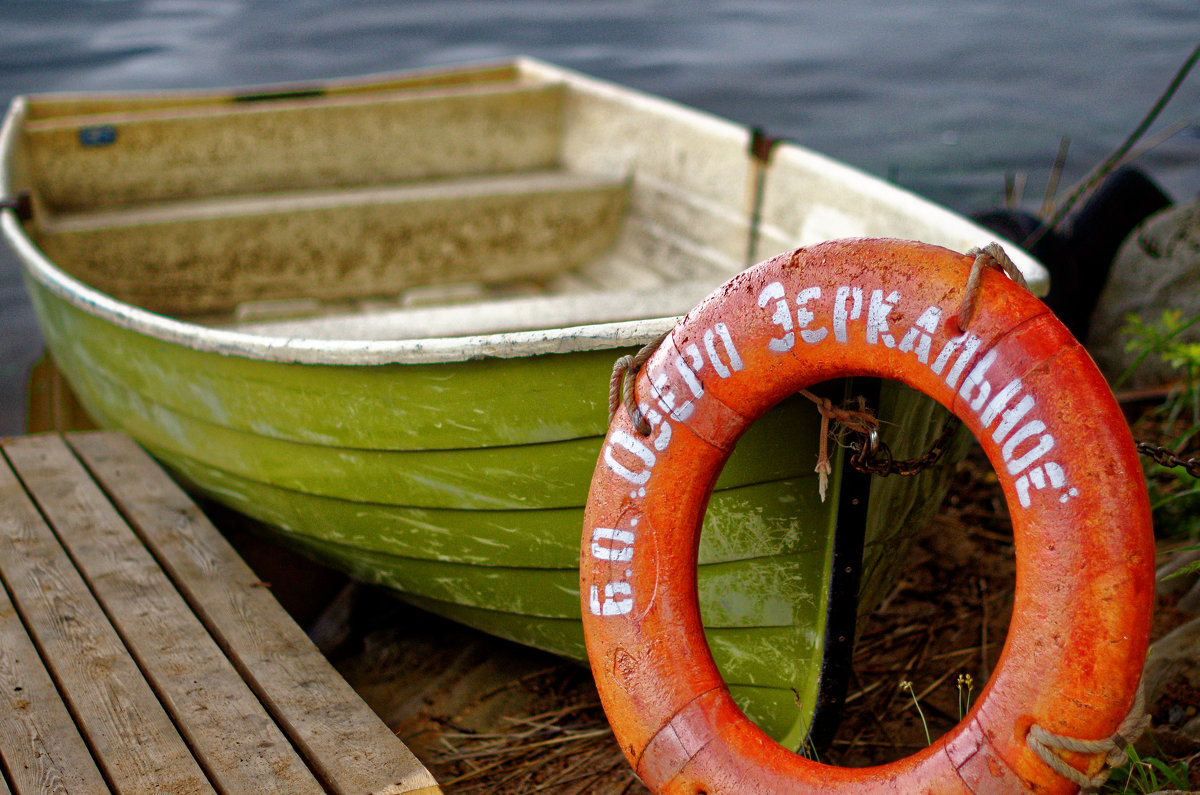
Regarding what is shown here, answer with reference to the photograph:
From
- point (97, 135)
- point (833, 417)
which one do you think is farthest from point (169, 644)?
point (97, 135)

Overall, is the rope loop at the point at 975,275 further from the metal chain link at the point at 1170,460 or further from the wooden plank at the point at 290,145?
the wooden plank at the point at 290,145

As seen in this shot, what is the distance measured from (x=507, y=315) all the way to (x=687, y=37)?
8.46m

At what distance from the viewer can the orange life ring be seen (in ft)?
4.33

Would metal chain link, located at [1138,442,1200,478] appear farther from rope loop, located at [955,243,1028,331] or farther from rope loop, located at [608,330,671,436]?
rope loop, located at [608,330,671,436]

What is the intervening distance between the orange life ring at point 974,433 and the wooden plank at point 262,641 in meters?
0.40

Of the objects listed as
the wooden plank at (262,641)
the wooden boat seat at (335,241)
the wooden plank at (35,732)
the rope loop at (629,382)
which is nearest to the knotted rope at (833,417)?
the rope loop at (629,382)

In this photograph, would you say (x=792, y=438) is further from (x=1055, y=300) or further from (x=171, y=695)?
(x=1055, y=300)

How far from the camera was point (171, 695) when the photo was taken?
187cm

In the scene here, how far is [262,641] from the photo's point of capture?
2051 mm

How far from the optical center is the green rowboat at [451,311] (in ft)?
6.16

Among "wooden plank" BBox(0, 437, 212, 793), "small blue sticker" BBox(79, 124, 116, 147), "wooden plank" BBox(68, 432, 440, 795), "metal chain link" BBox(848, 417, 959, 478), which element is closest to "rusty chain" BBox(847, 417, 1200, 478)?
"metal chain link" BBox(848, 417, 959, 478)

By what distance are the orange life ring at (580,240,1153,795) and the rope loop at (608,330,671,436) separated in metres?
0.02

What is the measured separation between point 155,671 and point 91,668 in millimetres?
122

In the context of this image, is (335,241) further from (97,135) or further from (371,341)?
(371,341)
